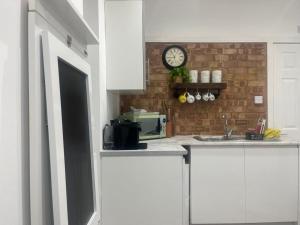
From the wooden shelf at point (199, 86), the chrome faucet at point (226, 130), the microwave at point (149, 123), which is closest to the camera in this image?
the microwave at point (149, 123)

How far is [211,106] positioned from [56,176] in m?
3.45

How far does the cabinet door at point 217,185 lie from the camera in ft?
10.6

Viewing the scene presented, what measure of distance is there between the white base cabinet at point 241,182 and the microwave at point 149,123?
1.83 ft

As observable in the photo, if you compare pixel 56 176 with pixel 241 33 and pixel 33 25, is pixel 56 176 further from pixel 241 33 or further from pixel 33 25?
pixel 241 33

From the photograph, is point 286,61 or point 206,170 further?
point 286,61

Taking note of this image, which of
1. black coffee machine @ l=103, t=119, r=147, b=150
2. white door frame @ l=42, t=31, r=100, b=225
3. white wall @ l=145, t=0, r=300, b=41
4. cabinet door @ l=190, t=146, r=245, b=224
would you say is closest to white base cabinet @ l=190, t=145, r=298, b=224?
cabinet door @ l=190, t=146, r=245, b=224

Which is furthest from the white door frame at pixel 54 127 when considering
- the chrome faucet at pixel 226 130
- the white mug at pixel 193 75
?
the white mug at pixel 193 75

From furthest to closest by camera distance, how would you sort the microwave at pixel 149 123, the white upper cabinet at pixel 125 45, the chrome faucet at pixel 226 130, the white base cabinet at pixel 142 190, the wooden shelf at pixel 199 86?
the wooden shelf at pixel 199 86, the chrome faucet at pixel 226 130, the microwave at pixel 149 123, the white upper cabinet at pixel 125 45, the white base cabinet at pixel 142 190

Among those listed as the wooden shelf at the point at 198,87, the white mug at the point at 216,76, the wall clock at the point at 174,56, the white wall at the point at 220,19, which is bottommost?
the wooden shelf at the point at 198,87

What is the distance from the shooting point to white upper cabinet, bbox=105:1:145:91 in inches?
119

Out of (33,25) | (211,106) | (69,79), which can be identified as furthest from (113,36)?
(33,25)

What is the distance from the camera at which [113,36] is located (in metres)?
3.04

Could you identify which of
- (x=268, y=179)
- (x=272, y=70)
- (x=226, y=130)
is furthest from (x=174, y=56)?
(x=268, y=179)

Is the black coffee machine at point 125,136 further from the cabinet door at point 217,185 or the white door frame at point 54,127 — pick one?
the white door frame at point 54,127
